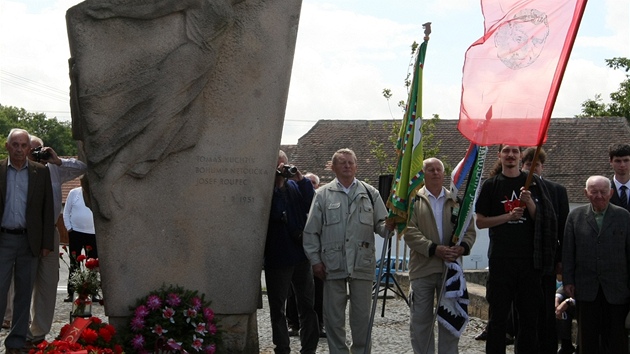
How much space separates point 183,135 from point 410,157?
Result: 1.99 meters

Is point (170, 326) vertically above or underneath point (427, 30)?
underneath

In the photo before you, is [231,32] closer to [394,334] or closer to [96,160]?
[96,160]

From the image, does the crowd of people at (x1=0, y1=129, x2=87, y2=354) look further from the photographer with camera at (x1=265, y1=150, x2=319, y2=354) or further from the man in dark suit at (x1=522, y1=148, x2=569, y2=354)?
the man in dark suit at (x1=522, y1=148, x2=569, y2=354)

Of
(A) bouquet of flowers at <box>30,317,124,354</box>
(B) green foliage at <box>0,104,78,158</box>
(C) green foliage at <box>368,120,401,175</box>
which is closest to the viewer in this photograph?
(A) bouquet of flowers at <box>30,317,124,354</box>

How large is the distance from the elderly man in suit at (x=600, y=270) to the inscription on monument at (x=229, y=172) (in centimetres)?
288

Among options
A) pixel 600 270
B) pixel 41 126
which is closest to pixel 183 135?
pixel 600 270

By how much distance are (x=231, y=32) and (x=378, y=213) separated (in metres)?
2.10

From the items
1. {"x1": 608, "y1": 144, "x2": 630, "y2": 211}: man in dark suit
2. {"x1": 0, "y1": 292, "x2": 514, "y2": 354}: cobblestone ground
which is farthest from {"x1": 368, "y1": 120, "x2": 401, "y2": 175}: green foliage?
{"x1": 608, "y1": 144, "x2": 630, "y2": 211}: man in dark suit

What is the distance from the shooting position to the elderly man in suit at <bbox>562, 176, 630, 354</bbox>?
839 cm

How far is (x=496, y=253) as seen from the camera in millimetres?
8430

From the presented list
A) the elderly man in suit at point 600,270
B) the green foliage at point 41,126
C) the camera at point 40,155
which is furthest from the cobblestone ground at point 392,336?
the green foliage at point 41,126

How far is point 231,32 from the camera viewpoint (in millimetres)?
8047

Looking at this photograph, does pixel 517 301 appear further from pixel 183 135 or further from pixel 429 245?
pixel 183 135

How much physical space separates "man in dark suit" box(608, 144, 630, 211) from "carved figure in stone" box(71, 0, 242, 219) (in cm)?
389
